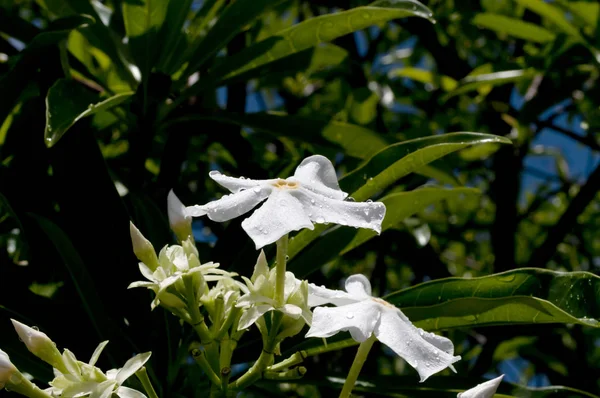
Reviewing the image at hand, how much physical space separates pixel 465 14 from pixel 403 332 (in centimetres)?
170

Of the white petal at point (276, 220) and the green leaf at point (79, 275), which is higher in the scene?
the white petal at point (276, 220)

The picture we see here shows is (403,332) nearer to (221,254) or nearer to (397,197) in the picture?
(397,197)

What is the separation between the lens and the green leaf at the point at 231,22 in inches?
60.3

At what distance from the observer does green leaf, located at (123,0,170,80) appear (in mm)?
1581

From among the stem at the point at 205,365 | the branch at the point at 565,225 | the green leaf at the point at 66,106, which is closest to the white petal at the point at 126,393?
the stem at the point at 205,365

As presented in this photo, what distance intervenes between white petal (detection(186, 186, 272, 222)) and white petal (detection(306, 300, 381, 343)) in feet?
0.51

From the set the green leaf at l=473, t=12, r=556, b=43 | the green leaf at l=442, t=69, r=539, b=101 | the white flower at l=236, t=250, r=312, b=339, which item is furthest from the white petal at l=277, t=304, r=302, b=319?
the green leaf at l=473, t=12, r=556, b=43

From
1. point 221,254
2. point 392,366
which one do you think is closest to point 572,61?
point 221,254

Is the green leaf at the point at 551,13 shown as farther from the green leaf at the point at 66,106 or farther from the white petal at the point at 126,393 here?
the white petal at the point at 126,393

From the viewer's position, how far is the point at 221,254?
1481 mm

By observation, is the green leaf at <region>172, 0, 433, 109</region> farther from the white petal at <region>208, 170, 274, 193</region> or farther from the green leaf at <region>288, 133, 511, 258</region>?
the white petal at <region>208, 170, 274, 193</region>

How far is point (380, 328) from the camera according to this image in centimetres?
94

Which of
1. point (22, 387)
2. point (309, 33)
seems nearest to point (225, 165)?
point (309, 33)

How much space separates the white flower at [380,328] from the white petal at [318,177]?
0.44 feet
